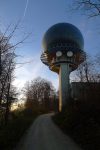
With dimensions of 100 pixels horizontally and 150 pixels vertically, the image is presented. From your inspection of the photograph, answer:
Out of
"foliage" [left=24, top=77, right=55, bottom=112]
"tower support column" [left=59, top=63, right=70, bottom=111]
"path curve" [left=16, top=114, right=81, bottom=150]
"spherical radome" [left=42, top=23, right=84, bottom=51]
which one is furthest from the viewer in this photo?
"foliage" [left=24, top=77, right=55, bottom=112]

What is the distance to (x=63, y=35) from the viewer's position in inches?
2124

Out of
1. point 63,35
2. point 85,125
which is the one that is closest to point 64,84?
point 63,35

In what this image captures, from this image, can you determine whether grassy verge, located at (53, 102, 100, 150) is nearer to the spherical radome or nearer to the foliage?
the spherical radome

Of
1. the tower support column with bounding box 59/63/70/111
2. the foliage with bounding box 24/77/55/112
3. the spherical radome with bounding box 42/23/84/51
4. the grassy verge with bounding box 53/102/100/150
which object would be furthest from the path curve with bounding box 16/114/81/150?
the foliage with bounding box 24/77/55/112

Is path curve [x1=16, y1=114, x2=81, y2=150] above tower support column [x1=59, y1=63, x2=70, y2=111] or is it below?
below

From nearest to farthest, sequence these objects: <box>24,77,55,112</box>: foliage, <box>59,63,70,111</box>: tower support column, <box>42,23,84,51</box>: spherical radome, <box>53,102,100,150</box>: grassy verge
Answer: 1. <box>53,102,100,150</box>: grassy verge
2. <box>42,23,84,51</box>: spherical radome
3. <box>59,63,70,111</box>: tower support column
4. <box>24,77,55,112</box>: foliage

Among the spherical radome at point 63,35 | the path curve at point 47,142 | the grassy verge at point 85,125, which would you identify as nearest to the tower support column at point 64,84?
the spherical radome at point 63,35

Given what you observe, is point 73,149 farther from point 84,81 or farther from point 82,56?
point 82,56

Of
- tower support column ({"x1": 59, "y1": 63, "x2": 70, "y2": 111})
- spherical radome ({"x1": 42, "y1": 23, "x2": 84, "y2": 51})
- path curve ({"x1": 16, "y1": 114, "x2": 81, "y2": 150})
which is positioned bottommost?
path curve ({"x1": 16, "y1": 114, "x2": 81, "y2": 150})

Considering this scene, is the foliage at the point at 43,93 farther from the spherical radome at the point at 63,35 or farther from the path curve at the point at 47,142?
the path curve at the point at 47,142

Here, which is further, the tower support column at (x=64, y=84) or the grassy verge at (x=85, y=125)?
the tower support column at (x=64, y=84)

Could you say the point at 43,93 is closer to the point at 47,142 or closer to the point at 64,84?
the point at 64,84

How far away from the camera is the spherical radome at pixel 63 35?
54031 mm

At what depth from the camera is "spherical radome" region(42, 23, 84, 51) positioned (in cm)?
5403
